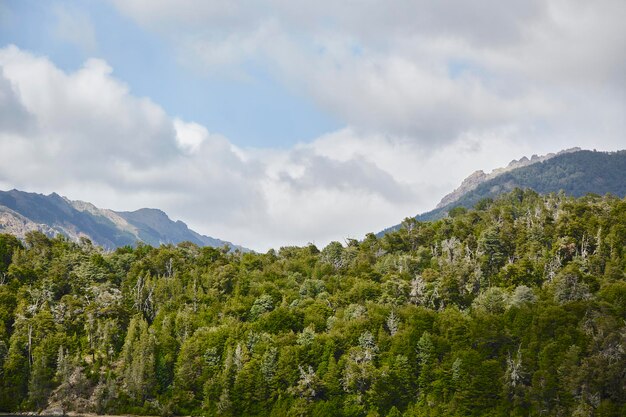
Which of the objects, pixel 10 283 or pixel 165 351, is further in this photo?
pixel 10 283

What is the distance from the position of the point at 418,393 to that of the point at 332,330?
68.4 ft

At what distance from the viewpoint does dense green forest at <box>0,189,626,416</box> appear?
334 feet

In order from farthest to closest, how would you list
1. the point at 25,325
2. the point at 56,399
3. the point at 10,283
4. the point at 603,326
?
the point at 10,283 < the point at 25,325 < the point at 56,399 < the point at 603,326

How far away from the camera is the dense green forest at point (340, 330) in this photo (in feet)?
334

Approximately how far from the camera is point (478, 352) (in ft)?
350

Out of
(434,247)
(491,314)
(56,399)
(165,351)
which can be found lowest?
(56,399)

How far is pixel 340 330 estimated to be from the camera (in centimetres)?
12094

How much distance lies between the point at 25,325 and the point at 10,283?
18.0 m

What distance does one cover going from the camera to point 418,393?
10831 centimetres

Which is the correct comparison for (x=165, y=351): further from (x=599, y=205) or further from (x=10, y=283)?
(x=599, y=205)

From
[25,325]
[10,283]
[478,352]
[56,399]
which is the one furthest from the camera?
[10,283]

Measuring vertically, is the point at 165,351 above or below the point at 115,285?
below

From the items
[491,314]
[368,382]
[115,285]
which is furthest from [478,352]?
[115,285]

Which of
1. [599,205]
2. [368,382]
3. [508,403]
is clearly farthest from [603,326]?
[599,205]
